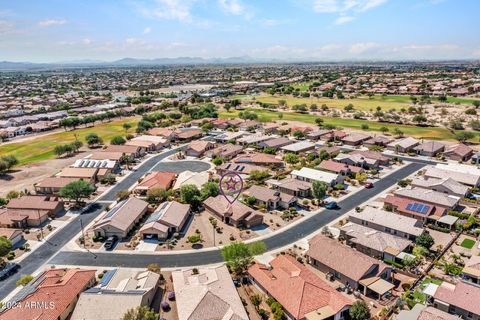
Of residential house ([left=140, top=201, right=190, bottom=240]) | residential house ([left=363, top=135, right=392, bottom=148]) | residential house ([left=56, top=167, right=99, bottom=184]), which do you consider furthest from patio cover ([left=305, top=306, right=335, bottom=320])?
residential house ([left=363, top=135, right=392, bottom=148])

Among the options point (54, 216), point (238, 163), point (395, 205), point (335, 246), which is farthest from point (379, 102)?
point (54, 216)

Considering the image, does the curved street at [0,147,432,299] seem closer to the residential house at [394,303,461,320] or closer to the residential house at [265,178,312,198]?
the residential house at [265,178,312,198]

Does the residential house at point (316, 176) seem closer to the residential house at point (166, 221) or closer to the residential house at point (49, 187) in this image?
the residential house at point (166, 221)

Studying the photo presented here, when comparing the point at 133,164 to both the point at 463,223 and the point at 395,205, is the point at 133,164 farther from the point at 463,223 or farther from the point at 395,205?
the point at 463,223

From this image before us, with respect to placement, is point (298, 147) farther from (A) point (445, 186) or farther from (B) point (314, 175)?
(A) point (445, 186)

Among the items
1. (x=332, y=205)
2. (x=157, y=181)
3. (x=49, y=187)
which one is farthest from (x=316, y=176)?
(x=49, y=187)

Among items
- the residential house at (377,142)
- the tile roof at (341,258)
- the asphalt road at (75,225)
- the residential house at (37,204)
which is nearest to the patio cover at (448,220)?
the tile roof at (341,258)
